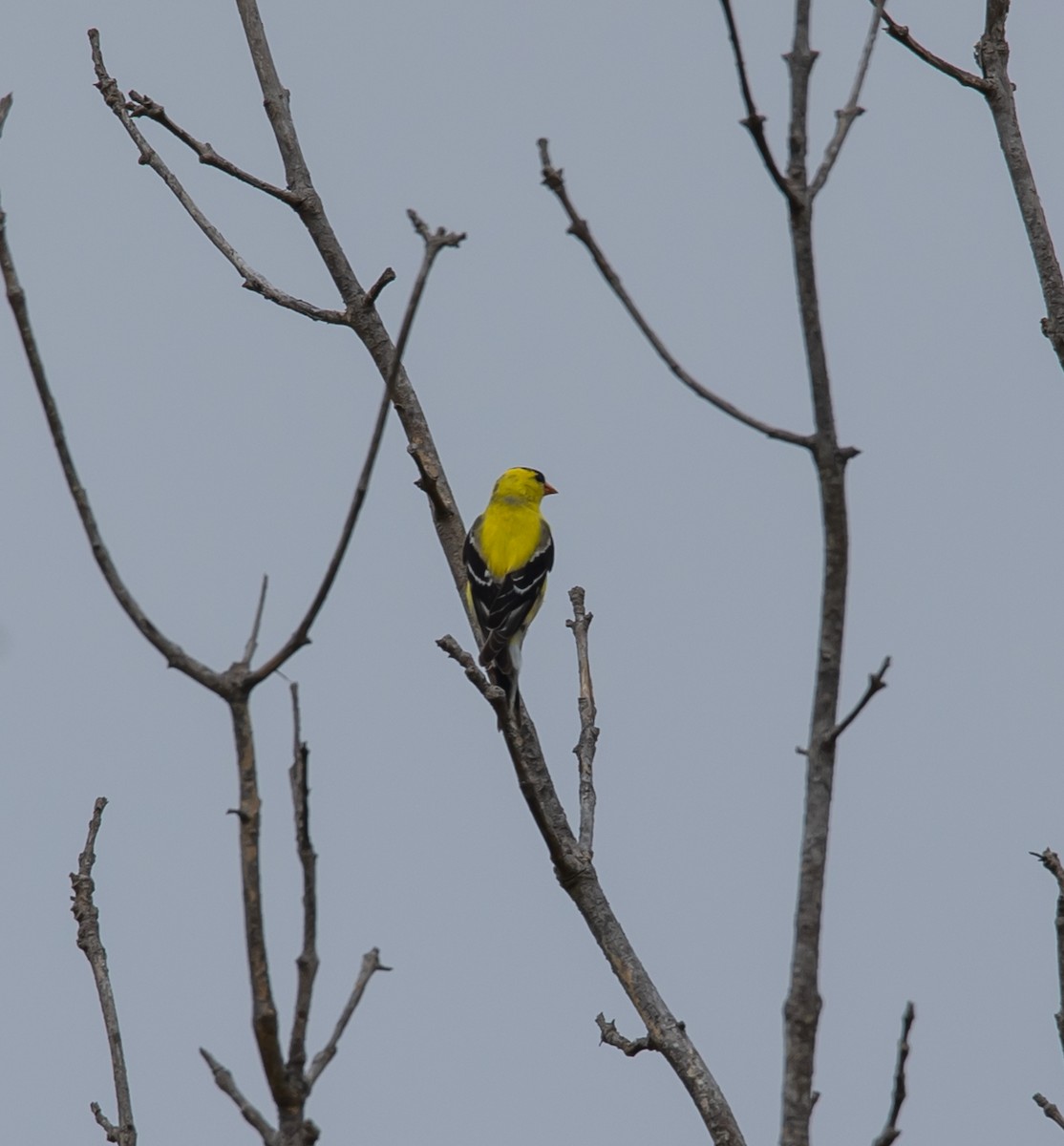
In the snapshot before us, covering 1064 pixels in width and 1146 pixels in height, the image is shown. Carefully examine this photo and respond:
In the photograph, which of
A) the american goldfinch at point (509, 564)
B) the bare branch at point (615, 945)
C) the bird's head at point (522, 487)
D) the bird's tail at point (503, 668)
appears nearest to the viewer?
the bare branch at point (615, 945)

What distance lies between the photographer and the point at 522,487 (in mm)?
7992

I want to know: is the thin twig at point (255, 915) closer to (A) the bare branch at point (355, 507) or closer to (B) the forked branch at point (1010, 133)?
(A) the bare branch at point (355, 507)

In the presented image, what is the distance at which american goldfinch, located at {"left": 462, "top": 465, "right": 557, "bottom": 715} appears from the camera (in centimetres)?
601

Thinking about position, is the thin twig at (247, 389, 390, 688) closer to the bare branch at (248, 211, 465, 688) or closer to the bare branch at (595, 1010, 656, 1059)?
the bare branch at (248, 211, 465, 688)

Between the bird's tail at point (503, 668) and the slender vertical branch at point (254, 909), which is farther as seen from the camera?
the bird's tail at point (503, 668)

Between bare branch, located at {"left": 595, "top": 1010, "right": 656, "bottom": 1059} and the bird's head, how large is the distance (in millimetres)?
4722

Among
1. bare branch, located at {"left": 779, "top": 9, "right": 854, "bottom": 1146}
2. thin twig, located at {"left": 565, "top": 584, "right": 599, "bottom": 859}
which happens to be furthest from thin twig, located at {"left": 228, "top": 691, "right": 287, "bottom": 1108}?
thin twig, located at {"left": 565, "top": 584, "right": 599, "bottom": 859}

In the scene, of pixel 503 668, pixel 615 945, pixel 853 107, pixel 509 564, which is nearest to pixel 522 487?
pixel 509 564

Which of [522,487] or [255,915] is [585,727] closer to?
[255,915]

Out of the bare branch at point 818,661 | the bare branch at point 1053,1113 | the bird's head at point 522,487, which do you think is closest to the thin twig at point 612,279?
the bare branch at point 818,661

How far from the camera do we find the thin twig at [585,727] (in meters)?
3.60

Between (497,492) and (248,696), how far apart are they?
6274mm

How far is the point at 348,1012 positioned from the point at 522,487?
613cm

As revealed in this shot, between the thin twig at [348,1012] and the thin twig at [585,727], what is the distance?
1454 millimetres
